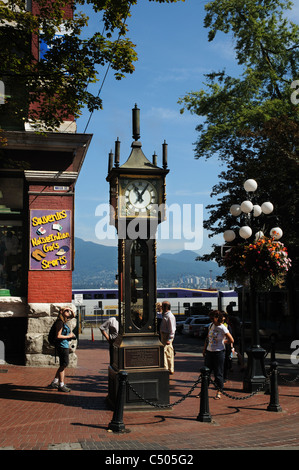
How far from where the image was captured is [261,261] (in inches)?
427

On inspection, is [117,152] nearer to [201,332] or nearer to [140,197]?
[140,197]

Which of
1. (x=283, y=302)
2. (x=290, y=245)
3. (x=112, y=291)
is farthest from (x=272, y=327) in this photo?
(x=112, y=291)

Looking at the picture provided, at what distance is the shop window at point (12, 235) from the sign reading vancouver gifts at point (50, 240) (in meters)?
0.62

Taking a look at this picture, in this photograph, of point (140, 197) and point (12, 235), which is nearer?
point (140, 197)

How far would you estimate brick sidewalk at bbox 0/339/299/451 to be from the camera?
684cm

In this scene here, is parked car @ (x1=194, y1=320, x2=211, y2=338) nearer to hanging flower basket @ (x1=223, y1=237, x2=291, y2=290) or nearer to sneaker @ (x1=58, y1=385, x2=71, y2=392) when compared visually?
hanging flower basket @ (x1=223, y1=237, x2=291, y2=290)

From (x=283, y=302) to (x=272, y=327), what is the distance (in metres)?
1.94

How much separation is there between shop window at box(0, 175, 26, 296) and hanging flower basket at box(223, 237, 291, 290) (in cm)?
711

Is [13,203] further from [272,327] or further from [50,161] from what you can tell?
[272,327]

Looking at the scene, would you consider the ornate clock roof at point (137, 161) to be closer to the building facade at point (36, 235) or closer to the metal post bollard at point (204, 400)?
the metal post bollard at point (204, 400)

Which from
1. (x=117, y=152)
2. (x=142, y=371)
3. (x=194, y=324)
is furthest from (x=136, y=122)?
(x=194, y=324)

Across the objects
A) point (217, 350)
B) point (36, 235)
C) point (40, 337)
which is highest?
point (36, 235)

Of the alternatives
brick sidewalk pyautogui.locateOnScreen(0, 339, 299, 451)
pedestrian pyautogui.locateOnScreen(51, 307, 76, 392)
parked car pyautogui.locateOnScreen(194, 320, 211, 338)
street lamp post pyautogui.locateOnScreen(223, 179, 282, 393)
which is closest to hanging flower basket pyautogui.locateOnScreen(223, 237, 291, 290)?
street lamp post pyautogui.locateOnScreen(223, 179, 282, 393)

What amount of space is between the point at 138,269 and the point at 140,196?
56.8 inches
